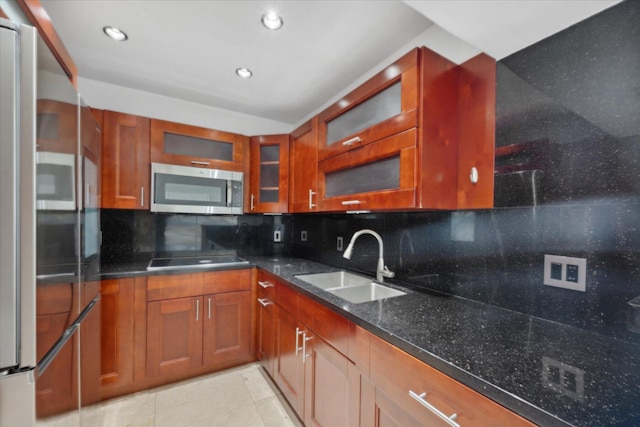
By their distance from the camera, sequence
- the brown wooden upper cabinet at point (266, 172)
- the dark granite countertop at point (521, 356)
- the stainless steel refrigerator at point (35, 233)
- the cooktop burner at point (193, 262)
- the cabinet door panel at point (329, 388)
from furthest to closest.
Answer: the brown wooden upper cabinet at point (266, 172) < the cooktop burner at point (193, 262) < the cabinet door panel at point (329, 388) < the stainless steel refrigerator at point (35, 233) < the dark granite countertop at point (521, 356)

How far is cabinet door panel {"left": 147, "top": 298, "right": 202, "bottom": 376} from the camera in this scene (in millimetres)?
1892

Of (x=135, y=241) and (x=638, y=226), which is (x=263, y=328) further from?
(x=638, y=226)

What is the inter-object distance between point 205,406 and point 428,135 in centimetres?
216

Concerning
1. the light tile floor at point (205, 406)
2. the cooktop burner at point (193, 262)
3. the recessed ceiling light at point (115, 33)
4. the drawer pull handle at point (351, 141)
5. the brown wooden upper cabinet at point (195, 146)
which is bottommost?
the light tile floor at point (205, 406)

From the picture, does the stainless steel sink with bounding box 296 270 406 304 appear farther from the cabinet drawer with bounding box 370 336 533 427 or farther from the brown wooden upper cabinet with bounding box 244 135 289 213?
the brown wooden upper cabinet with bounding box 244 135 289 213

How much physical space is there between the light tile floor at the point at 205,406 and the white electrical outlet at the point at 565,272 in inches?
62.2

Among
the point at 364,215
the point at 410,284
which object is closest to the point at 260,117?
the point at 364,215

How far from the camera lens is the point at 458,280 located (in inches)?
52.1

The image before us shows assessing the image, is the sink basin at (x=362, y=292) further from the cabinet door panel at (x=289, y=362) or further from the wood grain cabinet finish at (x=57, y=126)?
the wood grain cabinet finish at (x=57, y=126)

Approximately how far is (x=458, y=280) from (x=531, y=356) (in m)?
0.57

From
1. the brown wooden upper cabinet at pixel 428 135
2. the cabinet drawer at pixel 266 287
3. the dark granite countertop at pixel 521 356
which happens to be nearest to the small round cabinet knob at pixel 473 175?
the brown wooden upper cabinet at pixel 428 135

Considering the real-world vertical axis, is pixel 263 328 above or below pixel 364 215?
below

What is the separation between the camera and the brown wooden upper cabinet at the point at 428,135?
116 centimetres

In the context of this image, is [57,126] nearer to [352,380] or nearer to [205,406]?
[352,380]
